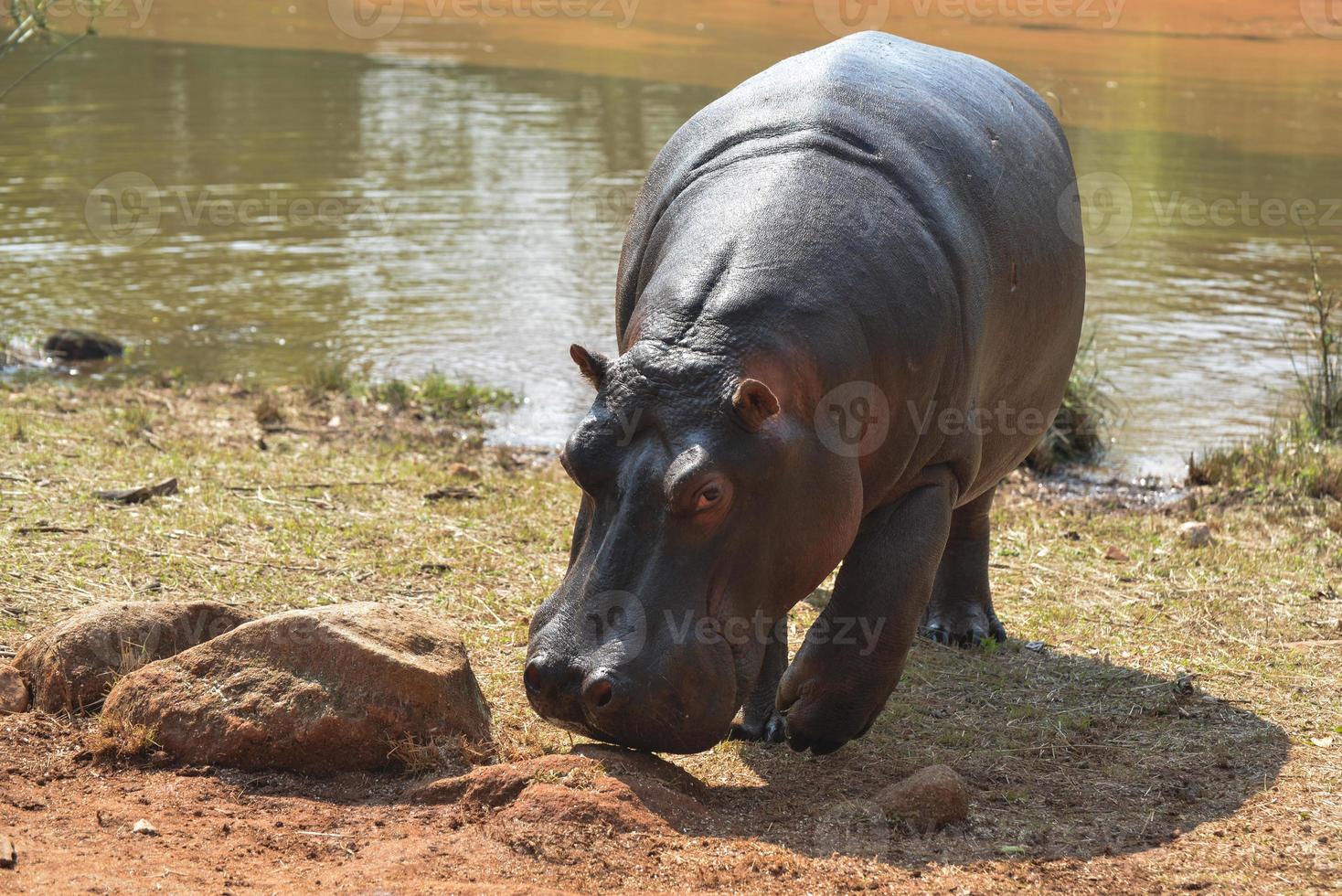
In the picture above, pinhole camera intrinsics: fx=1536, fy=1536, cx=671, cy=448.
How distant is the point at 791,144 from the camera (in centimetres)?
448

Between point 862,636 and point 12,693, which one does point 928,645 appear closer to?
point 862,636

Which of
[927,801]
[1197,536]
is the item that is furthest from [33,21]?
[927,801]

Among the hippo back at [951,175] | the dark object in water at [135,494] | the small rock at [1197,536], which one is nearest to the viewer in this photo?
the hippo back at [951,175]

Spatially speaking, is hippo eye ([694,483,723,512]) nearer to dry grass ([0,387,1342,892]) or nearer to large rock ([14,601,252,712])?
dry grass ([0,387,1342,892])

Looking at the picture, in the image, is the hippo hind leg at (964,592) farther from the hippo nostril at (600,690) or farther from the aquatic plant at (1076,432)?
the aquatic plant at (1076,432)

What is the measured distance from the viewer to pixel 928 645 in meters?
5.85

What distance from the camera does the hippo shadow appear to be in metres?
3.88

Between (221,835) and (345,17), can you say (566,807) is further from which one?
(345,17)

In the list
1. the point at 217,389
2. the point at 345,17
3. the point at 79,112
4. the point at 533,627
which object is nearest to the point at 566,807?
the point at 533,627

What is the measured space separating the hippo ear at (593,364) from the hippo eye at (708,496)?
0.42 m

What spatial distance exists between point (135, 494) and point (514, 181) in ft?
36.6

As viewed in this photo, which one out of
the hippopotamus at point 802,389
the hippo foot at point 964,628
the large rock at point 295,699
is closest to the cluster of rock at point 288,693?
the large rock at point 295,699

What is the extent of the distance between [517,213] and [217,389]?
6629 mm

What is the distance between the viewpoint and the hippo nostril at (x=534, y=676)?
3.57 meters
